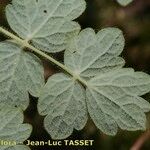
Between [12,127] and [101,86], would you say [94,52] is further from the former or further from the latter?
[12,127]

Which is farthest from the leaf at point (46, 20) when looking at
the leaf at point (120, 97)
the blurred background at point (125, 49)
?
the blurred background at point (125, 49)

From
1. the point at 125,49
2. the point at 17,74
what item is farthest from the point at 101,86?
the point at 125,49

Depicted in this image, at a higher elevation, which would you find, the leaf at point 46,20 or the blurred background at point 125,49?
the leaf at point 46,20

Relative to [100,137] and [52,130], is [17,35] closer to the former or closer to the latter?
[52,130]

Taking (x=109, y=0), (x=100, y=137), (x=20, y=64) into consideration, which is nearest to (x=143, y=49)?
(x=109, y=0)

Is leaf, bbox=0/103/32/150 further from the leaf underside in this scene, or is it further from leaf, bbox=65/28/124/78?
leaf, bbox=65/28/124/78

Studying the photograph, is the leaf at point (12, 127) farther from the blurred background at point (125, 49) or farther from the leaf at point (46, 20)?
the blurred background at point (125, 49)
